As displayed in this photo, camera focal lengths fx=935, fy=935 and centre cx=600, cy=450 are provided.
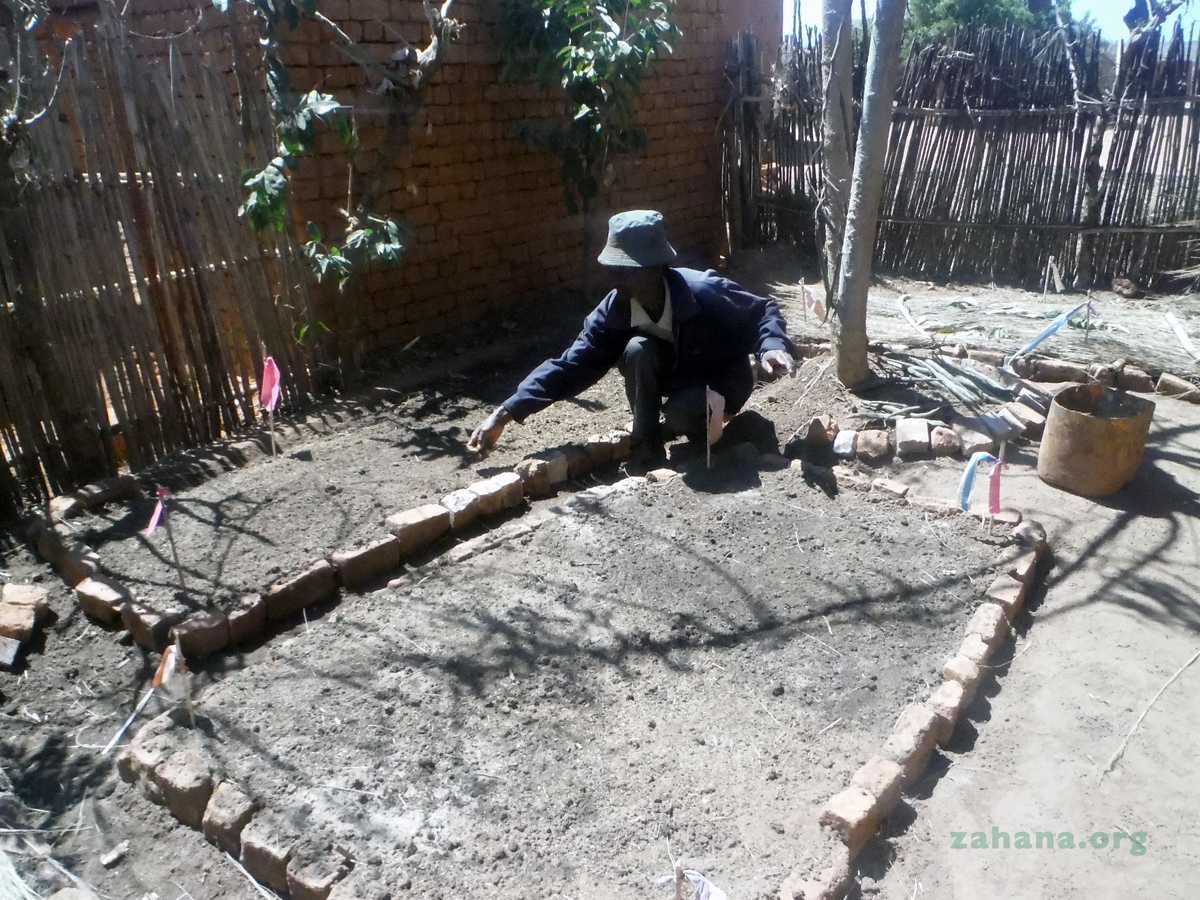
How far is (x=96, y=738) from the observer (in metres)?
3.03

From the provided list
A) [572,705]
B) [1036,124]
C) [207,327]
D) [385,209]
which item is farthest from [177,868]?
[1036,124]

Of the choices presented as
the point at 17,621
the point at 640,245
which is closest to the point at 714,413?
the point at 640,245

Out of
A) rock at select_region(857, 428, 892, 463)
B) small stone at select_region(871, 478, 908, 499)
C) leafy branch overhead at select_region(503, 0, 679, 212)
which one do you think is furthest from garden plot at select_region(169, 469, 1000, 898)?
leafy branch overhead at select_region(503, 0, 679, 212)

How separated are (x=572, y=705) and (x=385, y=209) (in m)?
4.45

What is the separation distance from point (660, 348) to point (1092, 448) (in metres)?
1.97

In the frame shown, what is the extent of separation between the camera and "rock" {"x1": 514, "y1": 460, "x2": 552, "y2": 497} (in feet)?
14.5

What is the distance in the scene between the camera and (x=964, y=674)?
2.98 meters

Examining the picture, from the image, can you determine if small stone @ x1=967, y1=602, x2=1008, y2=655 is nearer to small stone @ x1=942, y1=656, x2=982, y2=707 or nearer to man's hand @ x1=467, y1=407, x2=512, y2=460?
small stone @ x1=942, y1=656, x2=982, y2=707

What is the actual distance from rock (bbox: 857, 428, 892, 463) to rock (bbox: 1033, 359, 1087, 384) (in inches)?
63.4

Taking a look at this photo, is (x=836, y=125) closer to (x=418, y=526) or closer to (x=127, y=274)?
(x=418, y=526)

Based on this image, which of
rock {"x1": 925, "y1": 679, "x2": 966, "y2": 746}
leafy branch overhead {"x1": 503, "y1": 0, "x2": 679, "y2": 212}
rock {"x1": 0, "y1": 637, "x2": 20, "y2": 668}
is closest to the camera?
rock {"x1": 925, "y1": 679, "x2": 966, "y2": 746}

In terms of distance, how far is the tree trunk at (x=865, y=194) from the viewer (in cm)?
466

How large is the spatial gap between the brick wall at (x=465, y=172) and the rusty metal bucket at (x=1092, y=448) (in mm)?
4212

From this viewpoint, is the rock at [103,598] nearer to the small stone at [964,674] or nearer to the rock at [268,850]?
the rock at [268,850]
